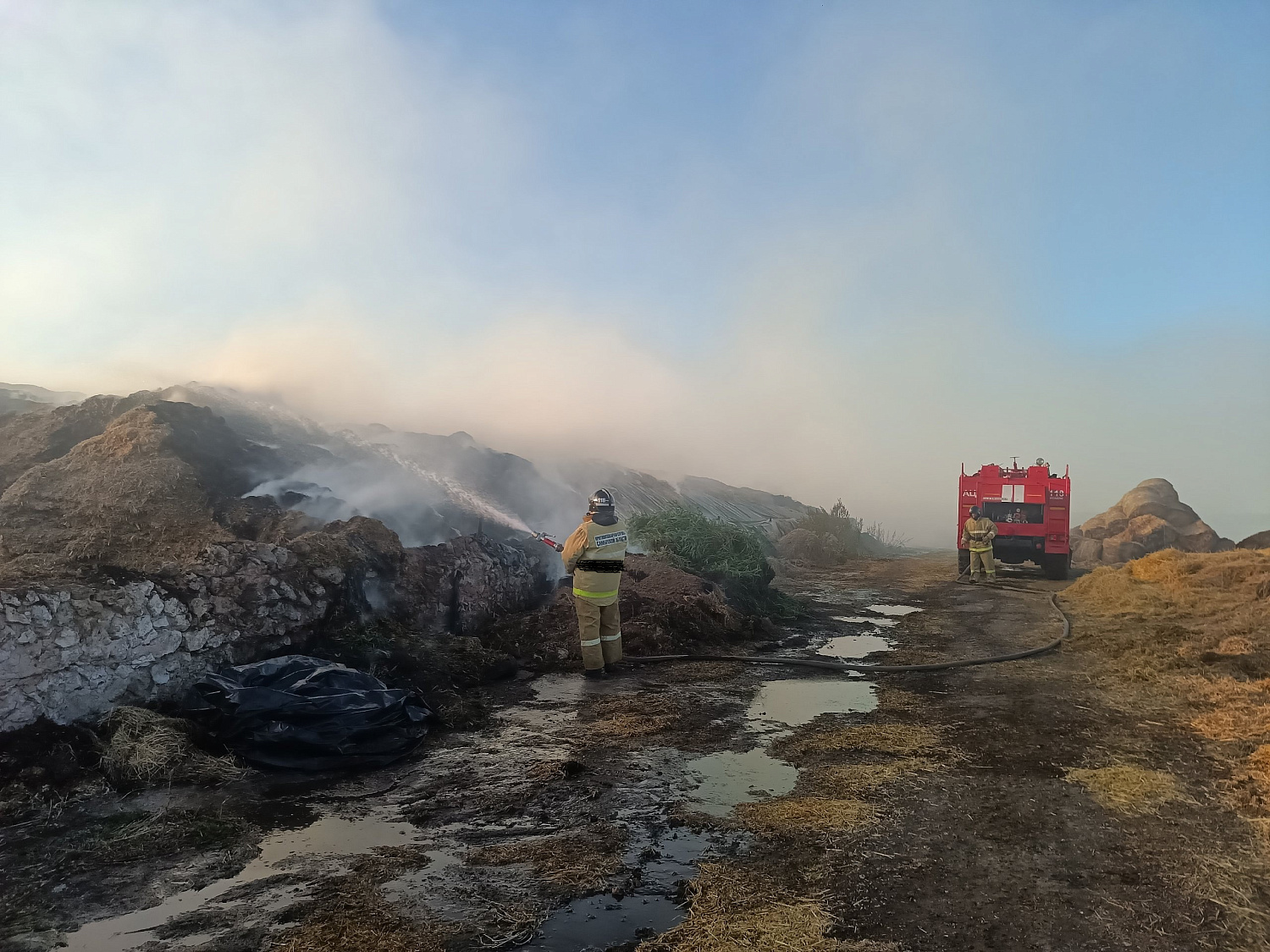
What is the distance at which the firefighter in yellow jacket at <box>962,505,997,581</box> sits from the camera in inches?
680

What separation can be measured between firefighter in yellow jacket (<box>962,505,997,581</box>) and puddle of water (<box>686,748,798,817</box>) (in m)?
13.9

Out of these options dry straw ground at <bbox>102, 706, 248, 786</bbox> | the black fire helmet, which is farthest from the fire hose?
dry straw ground at <bbox>102, 706, 248, 786</bbox>

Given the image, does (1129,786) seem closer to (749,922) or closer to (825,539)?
(749,922)

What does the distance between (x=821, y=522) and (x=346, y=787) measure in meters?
22.1

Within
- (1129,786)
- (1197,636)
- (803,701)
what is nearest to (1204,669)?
(1197,636)

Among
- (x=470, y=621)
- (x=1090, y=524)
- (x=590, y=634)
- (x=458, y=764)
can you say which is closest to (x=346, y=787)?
(x=458, y=764)

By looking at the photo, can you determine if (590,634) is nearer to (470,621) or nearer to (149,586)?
(470,621)

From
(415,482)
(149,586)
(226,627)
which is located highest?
(415,482)

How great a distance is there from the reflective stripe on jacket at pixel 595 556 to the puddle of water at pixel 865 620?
5.47 m

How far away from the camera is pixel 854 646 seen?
982 centimetres

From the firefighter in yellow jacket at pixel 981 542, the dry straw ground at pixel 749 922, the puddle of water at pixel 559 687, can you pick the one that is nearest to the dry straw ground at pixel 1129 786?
the dry straw ground at pixel 749 922

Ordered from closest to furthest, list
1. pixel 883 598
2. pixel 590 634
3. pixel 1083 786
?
pixel 1083 786
pixel 590 634
pixel 883 598

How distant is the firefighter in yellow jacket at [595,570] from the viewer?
797 centimetres

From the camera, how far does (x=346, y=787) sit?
4.66 m
